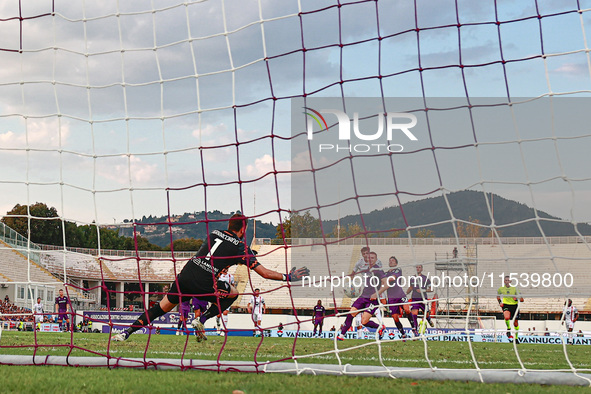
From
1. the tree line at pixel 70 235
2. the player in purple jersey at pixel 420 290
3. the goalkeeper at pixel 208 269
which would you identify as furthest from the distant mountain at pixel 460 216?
the goalkeeper at pixel 208 269

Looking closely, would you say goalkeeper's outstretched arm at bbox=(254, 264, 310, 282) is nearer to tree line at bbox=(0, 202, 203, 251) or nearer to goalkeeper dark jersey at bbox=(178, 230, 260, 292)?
goalkeeper dark jersey at bbox=(178, 230, 260, 292)

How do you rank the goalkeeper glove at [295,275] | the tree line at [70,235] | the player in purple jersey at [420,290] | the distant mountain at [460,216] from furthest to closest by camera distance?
the distant mountain at [460,216]
the tree line at [70,235]
the goalkeeper glove at [295,275]
the player in purple jersey at [420,290]

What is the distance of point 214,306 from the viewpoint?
8.88m

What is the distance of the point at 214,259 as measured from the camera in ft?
23.1

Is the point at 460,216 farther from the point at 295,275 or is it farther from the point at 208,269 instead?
the point at 295,275

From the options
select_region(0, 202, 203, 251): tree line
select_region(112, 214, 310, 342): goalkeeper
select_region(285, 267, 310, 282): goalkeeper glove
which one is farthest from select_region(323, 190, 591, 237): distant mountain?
select_region(285, 267, 310, 282): goalkeeper glove

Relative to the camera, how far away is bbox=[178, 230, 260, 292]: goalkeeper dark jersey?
23.6ft

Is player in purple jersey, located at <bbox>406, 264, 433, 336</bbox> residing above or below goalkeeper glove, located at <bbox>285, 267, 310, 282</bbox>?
below

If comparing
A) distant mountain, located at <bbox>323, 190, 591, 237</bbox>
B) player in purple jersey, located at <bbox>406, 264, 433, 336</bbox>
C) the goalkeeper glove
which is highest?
distant mountain, located at <bbox>323, 190, 591, 237</bbox>

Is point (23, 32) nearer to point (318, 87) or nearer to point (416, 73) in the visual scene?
point (318, 87)

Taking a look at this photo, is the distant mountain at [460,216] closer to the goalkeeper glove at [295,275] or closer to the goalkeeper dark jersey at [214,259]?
the goalkeeper dark jersey at [214,259]

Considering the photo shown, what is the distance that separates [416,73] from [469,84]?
1.65 feet

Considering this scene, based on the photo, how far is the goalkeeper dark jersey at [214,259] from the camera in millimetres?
7184

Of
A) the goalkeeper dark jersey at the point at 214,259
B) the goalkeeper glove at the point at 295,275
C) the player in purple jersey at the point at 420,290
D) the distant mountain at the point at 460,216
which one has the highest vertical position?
the distant mountain at the point at 460,216
